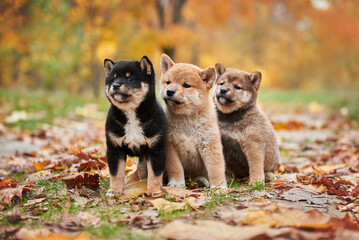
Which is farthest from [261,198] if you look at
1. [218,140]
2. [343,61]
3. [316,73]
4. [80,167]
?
[316,73]

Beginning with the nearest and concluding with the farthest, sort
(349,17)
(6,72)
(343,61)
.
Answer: (6,72) < (349,17) < (343,61)

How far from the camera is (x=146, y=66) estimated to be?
3.41 m

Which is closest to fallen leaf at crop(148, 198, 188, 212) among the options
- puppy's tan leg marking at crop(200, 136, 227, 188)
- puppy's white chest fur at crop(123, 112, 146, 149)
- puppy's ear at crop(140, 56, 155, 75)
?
puppy's white chest fur at crop(123, 112, 146, 149)

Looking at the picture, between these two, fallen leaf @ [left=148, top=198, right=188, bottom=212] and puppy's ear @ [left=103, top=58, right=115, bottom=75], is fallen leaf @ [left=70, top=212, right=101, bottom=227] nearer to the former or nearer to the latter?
fallen leaf @ [left=148, top=198, right=188, bottom=212]

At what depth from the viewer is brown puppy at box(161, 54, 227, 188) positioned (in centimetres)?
367

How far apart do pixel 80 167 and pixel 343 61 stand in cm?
3249

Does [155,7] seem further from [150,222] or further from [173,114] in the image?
[150,222]

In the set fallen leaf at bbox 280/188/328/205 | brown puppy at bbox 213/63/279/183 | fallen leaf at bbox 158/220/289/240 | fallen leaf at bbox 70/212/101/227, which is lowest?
fallen leaf at bbox 280/188/328/205

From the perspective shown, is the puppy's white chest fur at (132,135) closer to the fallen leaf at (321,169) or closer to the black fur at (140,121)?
the black fur at (140,121)

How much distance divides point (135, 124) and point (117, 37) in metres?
15.1

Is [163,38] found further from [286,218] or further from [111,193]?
[286,218]

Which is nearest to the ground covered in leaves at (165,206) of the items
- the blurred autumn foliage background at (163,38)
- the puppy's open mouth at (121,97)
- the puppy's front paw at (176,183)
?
the puppy's front paw at (176,183)

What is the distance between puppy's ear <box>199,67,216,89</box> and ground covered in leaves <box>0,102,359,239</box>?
1163 mm

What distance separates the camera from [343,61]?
31.7m
